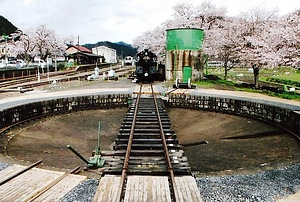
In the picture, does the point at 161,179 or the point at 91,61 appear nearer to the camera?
the point at 161,179

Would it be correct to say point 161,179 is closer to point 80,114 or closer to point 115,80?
point 80,114

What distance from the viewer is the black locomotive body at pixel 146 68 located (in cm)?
2564

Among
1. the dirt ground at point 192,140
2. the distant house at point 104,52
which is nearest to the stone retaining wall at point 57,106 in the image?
the dirt ground at point 192,140

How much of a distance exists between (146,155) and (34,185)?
293cm

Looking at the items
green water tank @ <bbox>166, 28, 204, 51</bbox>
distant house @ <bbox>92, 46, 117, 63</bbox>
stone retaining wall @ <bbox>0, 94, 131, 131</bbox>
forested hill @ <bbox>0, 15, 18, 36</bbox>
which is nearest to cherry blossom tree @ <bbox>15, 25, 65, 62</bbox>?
green water tank @ <bbox>166, 28, 204, 51</bbox>

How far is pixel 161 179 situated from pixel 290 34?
1635cm

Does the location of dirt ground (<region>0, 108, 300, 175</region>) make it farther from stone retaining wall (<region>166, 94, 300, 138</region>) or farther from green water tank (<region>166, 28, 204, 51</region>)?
green water tank (<region>166, 28, 204, 51</region>)

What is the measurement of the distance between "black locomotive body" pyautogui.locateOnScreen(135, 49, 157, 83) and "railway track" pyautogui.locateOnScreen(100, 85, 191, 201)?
1415cm

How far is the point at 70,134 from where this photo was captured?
12.4 meters

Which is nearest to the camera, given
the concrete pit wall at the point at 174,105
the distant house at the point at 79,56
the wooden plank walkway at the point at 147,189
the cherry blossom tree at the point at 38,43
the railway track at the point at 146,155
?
the wooden plank walkway at the point at 147,189

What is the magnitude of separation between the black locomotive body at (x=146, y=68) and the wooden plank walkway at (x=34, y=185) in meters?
19.6

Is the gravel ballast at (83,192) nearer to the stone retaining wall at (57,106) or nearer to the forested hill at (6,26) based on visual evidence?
the stone retaining wall at (57,106)

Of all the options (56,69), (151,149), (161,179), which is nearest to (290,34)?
(151,149)

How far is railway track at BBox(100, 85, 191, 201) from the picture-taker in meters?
5.97
